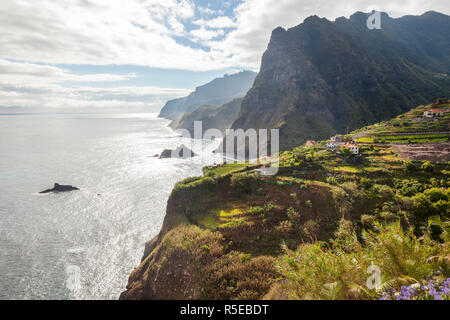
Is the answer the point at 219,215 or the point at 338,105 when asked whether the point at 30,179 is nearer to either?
the point at 219,215

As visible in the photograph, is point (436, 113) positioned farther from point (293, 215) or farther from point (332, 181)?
point (293, 215)

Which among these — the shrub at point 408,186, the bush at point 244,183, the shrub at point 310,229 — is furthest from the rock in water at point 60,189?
the shrub at point 408,186

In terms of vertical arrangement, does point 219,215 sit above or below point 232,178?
below

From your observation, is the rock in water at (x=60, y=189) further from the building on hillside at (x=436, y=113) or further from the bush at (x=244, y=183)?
the building on hillside at (x=436, y=113)

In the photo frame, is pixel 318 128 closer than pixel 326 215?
No

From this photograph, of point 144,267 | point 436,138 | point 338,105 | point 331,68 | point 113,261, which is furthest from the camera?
point 331,68

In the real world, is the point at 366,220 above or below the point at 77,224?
above

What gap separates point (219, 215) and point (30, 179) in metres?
89.7

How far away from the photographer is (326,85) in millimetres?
158250

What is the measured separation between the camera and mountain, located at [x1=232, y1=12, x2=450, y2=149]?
454ft

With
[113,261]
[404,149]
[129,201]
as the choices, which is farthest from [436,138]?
[129,201]

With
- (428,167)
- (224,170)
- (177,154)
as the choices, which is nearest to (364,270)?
(428,167)

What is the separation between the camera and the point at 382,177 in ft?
119

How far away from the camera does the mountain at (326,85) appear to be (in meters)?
138
